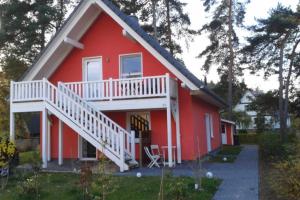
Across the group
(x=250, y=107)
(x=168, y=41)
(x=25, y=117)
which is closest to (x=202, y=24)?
(x=168, y=41)

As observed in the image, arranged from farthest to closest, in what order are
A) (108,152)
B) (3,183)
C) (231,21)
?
(231,21)
(108,152)
(3,183)

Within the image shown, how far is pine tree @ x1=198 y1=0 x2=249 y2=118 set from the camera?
33188 millimetres

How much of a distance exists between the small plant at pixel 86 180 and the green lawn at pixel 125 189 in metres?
0.19

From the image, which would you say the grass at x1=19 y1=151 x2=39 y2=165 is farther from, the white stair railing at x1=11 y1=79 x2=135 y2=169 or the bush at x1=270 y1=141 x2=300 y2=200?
the bush at x1=270 y1=141 x2=300 y2=200

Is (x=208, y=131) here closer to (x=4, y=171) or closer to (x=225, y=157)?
(x=225, y=157)

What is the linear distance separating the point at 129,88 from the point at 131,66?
7.41 feet

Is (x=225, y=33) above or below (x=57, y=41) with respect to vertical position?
above

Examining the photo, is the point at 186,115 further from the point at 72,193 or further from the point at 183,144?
the point at 72,193

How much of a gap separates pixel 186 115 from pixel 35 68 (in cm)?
695

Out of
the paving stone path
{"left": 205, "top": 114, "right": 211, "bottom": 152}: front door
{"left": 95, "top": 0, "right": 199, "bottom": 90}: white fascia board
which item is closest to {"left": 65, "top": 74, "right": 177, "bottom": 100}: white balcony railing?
{"left": 95, "top": 0, "right": 199, "bottom": 90}: white fascia board

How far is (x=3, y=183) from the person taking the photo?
10.5 metres

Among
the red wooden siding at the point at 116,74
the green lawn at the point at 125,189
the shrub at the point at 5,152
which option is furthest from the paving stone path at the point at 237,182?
the shrub at the point at 5,152

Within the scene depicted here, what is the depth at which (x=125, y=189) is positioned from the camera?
9.11 meters

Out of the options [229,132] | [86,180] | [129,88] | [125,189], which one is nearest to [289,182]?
[125,189]
